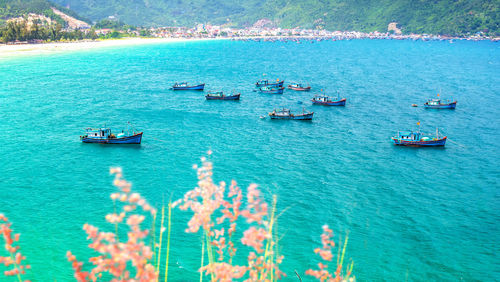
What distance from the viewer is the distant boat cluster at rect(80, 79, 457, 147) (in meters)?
68.3

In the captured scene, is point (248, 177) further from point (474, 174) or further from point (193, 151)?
point (474, 174)

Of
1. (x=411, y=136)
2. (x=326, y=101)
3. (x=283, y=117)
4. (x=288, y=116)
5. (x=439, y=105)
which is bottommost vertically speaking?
(x=411, y=136)

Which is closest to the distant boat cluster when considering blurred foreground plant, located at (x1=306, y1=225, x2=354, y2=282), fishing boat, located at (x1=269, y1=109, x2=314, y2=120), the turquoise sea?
fishing boat, located at (x1=269, y1=109, x2=314, y2=120)

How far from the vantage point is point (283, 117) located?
8744 cm

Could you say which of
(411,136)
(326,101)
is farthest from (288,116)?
(411,136)

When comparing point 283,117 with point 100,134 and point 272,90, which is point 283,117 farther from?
point 100,134

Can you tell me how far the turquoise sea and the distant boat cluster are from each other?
201cm

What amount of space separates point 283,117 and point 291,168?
30.3 meters

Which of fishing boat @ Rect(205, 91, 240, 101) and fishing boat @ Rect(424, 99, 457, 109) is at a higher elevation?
fishing boat @ Rect(424, 99, 457, 109)

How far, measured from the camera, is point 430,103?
99.2 meters

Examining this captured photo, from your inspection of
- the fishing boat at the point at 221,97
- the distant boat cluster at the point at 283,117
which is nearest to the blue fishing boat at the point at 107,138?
the distant boat cluster at the point at 283,117

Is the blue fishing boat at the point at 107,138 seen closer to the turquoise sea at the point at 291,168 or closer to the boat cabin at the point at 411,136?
the turquoise sea at the point at 291,168

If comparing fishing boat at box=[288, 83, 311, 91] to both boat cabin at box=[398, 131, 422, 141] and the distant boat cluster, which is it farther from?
boat cabin at box=[398, 131, 422, 141]

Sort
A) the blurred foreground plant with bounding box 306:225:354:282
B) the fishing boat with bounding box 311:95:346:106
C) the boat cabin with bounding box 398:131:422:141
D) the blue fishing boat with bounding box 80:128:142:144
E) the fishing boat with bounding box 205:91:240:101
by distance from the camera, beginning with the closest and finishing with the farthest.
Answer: the blurred foreground plant with bounding box 306:225:354:282, the blue fishing boat with bounding box 80:128:142:144, the boat cabin with bounding box 398:131:422:141, the fishing boat with bounding box 311:95:346:106, the fishing boat with bounding box 205:91:240:101
